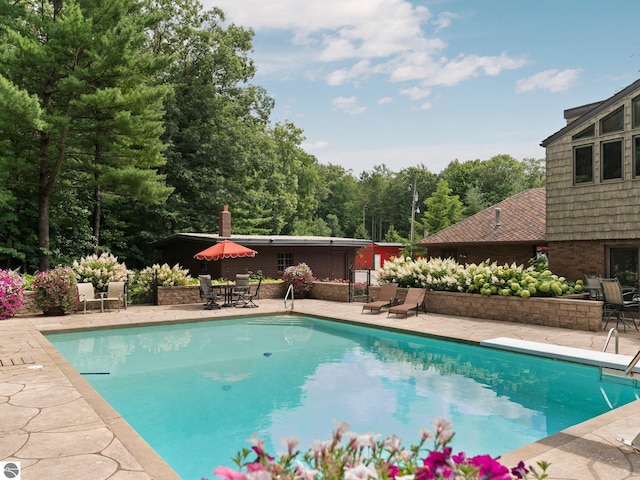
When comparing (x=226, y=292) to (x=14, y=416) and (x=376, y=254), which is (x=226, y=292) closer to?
(x=14, y=416)

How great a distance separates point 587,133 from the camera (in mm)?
14227

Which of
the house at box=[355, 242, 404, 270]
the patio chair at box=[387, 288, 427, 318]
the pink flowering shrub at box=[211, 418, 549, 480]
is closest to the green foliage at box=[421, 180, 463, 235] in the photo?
the house at box=[355, 242, 404, 270]

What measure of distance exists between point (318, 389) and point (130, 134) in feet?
53.7

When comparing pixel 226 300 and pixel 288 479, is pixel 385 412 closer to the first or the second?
pixel 288 479

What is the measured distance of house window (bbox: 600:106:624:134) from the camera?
44.4ft

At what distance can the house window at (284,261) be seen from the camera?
23375 millimetres

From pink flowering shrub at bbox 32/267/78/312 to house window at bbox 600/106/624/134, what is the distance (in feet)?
52.7

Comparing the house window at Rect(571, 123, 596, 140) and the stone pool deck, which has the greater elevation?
the house window at Rect(571, 123, 596, 140)

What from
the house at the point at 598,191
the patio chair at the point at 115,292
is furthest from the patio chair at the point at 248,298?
the house at the point at 598,191

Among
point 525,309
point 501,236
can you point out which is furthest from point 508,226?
point 525,309

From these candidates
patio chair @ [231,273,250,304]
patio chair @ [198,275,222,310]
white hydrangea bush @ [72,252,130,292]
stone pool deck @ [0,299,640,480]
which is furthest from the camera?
patio chair @ [231,273,250,304]

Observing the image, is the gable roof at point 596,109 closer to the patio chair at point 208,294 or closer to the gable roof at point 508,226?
the gable roof at point 508,226

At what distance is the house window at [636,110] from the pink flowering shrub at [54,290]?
1654cm

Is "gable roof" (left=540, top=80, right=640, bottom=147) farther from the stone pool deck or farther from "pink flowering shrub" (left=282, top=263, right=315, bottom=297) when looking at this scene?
"pink flowering shrub" (left=282, top=263, right=315, bottom=297)
